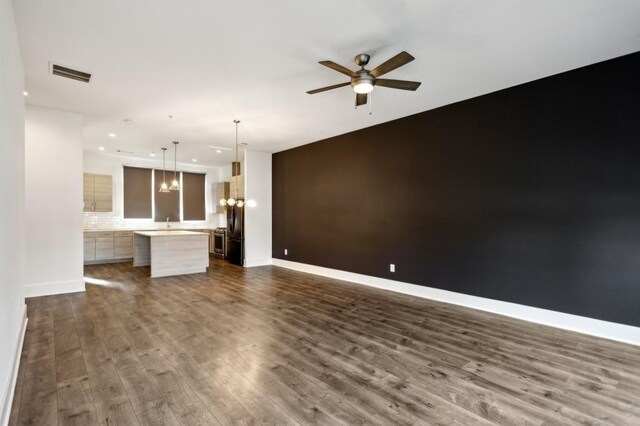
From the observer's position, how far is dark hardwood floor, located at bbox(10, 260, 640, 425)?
2100 millimetres

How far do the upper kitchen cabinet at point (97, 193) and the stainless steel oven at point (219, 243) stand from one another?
2.81 meters

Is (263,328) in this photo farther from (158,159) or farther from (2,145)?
(158,159)

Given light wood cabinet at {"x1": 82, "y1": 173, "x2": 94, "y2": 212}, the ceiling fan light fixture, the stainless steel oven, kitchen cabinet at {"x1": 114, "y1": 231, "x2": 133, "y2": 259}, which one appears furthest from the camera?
the stainless steel oven

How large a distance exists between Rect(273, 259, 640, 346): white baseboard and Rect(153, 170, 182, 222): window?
6.39 m

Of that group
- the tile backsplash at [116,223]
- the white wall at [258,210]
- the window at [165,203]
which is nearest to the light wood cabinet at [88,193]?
the tile backsplash at [116,223]

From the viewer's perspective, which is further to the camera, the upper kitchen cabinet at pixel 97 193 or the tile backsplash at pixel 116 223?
the tile backsplash at pixel 116 223

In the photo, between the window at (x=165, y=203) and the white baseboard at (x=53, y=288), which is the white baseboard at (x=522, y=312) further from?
the window at (x=165, y=203)

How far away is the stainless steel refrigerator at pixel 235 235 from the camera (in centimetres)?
796

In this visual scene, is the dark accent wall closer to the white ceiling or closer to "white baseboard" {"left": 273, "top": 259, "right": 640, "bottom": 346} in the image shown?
"white baseboard" {"left": 273, "top": 259, "right": 640, "bottom": 346}

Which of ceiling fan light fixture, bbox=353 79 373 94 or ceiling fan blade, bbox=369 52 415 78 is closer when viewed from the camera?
ceiling fan blade, bbox=369 52 415 78

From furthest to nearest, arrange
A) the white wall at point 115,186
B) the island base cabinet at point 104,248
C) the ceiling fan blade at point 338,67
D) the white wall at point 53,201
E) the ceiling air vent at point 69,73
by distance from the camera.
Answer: the white wall at point 115,186 < the island base cabinet at point 104,248 < the white wall at point 53,201 < the ceiling air vent at point 69,73 < the ceiling fan blade at point 338,67

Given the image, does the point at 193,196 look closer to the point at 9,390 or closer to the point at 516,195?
the point at 9,390

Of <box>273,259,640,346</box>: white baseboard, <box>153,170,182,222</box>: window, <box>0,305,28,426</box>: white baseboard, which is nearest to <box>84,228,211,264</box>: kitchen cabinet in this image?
<box>153,170,182,222</box>: window

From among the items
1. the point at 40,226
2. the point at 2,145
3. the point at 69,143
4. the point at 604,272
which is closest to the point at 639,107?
the point at 604,272
